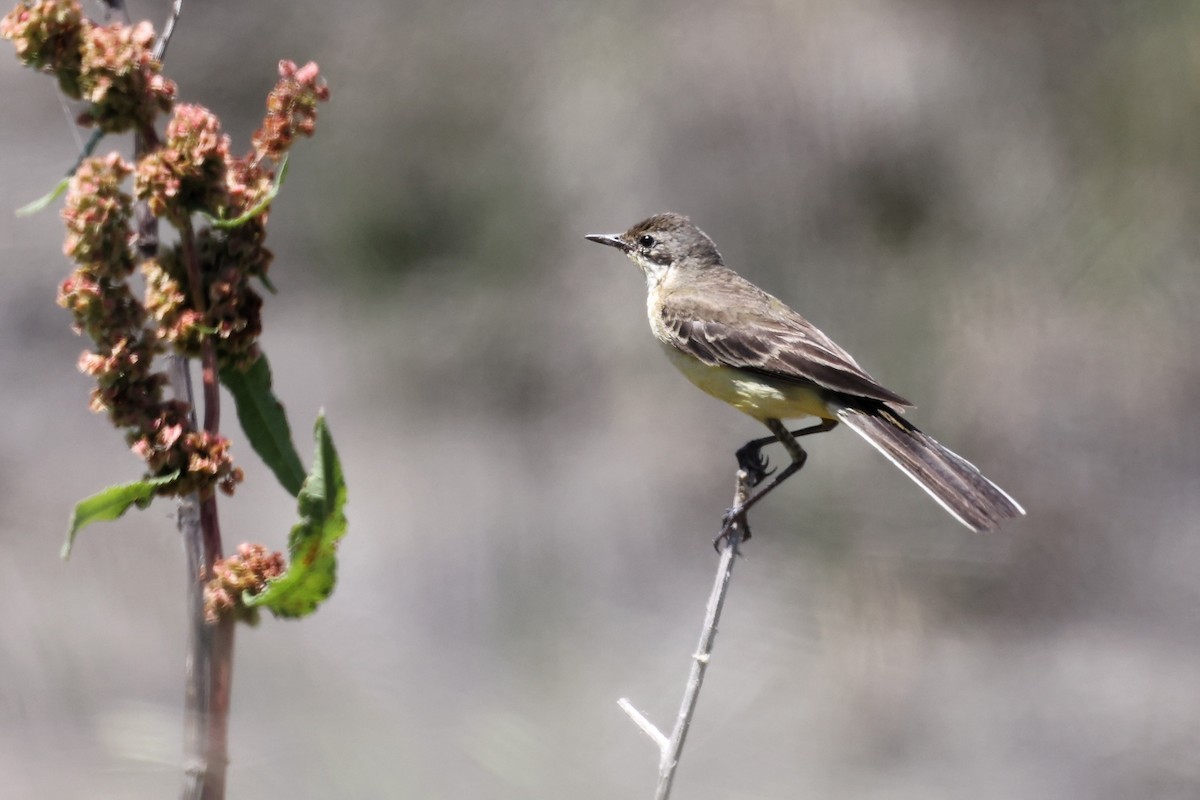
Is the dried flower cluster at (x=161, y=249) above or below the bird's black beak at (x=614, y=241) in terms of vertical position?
below

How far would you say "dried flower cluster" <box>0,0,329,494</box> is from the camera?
57.2 inches

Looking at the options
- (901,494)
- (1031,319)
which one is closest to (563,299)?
(901,494)

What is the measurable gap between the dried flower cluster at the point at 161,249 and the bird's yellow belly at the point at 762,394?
2.54 metres

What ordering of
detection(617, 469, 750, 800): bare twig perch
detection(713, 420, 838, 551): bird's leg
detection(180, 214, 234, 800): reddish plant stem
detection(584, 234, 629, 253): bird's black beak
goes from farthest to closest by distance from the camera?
1. detection(584, 234, 629, 253): bird's black beak
2. detection(713, 420, 838, 551): bird's leg
3. detection(617, 469, 750, 800): bare twig perch
4. detection(180, 214, 234, 800): reddish plant stem

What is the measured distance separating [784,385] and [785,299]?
380 cm

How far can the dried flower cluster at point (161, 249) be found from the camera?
1454 mm

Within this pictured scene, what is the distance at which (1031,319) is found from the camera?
7949 mm

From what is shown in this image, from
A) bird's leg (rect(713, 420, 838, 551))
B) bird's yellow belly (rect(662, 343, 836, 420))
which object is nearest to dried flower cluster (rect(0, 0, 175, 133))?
bird's leg (rect(713, 420, 838, 551))

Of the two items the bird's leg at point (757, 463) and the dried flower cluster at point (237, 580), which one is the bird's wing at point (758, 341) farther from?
the dried flower cluster at point (237, 580)

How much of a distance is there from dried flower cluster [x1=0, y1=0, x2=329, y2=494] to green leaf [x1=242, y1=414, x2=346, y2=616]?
101 millimetres

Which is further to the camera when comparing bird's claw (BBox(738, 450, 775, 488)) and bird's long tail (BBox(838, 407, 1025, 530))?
bird's long tail (BBox(838, 407, 1025, 530))

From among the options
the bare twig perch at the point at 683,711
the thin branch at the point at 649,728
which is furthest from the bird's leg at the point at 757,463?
the thin branch at the point at 649,728

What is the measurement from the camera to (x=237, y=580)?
1.46m

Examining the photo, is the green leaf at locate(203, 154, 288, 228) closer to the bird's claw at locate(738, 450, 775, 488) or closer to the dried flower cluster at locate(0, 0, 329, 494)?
the dried flower cluster at locate(0, 0, 329, 494)
